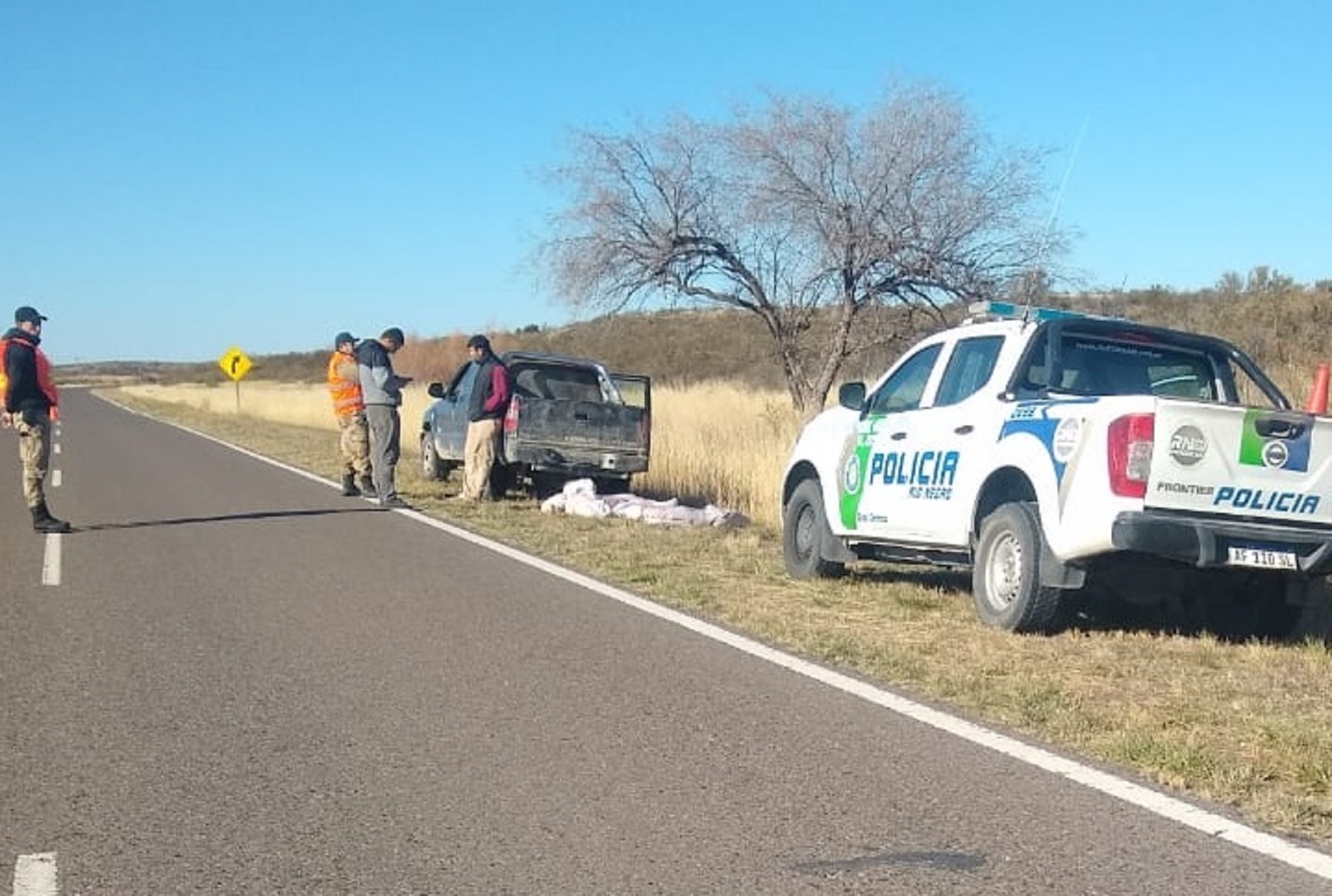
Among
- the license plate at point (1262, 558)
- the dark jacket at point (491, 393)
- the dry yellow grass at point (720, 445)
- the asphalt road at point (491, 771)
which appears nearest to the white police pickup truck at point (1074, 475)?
the license plate at point (1262, 558)

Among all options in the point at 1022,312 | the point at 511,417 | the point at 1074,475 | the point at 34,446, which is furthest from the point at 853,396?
the point at 34,446

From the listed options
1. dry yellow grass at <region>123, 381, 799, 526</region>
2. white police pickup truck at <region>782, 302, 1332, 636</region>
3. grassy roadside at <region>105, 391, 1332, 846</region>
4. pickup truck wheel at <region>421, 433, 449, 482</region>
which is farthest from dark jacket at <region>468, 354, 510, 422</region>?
white police pickup truck at <region>782, 302, 1332, 636</region>

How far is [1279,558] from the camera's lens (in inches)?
284

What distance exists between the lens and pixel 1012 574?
8.04 metres

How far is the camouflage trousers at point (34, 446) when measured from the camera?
12578 mm

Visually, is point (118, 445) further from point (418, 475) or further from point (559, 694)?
point (559, 694)

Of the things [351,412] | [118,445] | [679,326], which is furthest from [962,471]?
[679,326]

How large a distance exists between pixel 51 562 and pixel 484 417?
572cm

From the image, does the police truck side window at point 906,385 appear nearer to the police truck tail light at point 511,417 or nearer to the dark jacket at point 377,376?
the police truck tail light at point 511,417

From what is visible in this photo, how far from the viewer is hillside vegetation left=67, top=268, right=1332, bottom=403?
61.2 feet

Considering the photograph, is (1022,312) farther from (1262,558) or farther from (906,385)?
(1262,558)

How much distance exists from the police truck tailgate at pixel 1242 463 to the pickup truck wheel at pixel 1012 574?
0.83 m

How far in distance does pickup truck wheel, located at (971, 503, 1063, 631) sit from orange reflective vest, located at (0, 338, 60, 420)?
8.52 m

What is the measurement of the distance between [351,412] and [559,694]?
10.0 meters
